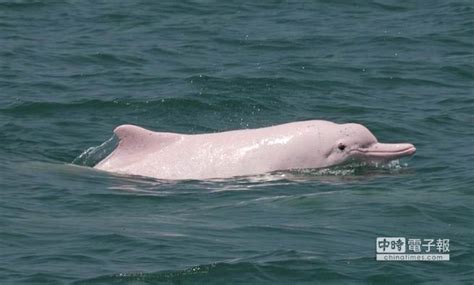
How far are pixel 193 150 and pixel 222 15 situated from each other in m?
16.7

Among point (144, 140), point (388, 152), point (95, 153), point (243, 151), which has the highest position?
point (144, 140)

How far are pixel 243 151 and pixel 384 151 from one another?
2.31 metres

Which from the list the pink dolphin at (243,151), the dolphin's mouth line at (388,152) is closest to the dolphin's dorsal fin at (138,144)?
the pink dolphin at (243,151)

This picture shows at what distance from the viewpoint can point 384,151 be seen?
80.2ft

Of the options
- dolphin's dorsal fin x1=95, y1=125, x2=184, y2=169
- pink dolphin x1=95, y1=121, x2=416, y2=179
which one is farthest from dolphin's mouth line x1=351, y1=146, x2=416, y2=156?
dolphin's dorsal fin x1=95, y1=125, x2=184, y2=169

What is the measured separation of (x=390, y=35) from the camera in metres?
37.8

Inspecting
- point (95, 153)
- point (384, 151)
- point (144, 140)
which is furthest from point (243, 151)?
point (95, 153)

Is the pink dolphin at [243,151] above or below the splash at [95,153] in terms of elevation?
above

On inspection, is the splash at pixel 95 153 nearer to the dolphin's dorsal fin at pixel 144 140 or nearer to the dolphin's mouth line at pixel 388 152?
the dolphin's dorsal fin at pixel 144 140

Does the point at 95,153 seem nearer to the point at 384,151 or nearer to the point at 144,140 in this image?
the point at 144,140

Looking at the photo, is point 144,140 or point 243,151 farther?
point 144,140

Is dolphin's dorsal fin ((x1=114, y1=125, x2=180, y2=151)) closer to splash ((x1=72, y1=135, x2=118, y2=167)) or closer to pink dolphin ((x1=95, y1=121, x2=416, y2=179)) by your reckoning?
pink dolphin ((x1=95, y1=121, x2=416, y2=179))

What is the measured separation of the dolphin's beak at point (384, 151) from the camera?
24.2 metres

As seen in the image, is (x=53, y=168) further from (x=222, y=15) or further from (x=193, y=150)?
(x=222, y=15)
